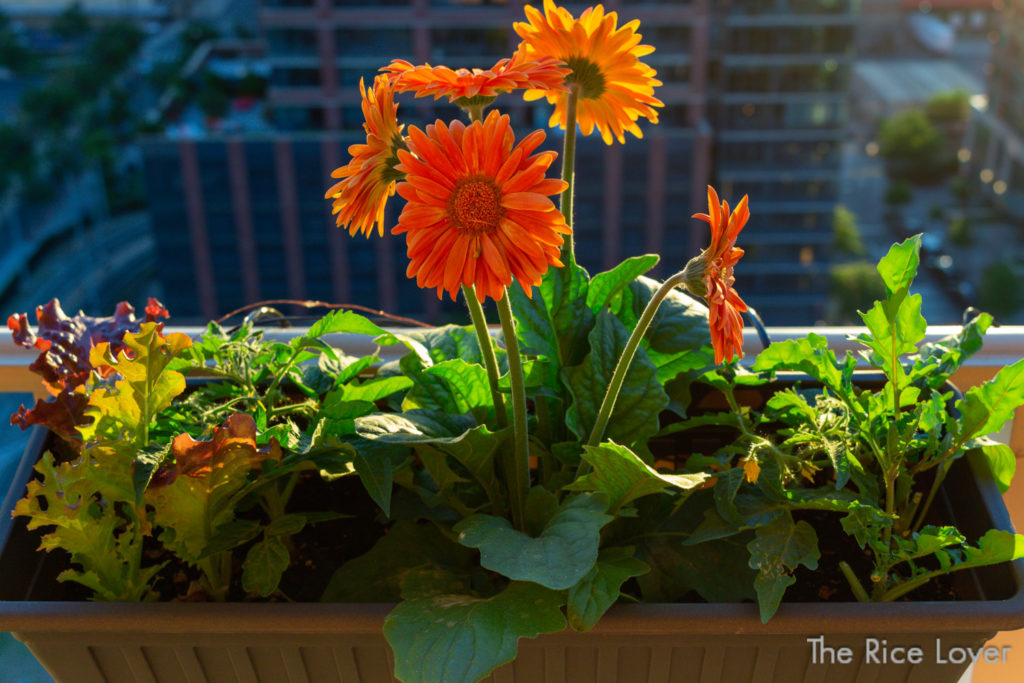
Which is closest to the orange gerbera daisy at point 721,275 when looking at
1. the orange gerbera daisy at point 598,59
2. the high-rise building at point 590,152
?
the orange gerbera daisy at point 598,59

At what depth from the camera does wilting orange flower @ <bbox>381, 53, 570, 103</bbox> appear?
1.46 ft

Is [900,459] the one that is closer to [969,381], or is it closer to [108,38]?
[969,381]

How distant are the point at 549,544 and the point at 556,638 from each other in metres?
0.06

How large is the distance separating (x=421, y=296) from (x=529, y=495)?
16797 mm

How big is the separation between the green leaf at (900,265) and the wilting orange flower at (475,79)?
0.22 metres

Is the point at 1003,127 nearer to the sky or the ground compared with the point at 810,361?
nearer to the ground

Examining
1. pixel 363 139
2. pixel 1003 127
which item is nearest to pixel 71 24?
pixel 363 139

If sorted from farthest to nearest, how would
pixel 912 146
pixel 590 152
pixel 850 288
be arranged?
pixel 912 146, pixel 850 288, pixel 590 152

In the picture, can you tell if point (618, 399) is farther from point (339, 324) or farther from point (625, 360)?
point (339, 324)

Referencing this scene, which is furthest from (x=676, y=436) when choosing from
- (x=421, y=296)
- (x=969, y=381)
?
(x=421, y=296)

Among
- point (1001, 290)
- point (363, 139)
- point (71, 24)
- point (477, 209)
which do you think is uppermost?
point (71, 24)

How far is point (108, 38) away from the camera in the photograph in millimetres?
19328

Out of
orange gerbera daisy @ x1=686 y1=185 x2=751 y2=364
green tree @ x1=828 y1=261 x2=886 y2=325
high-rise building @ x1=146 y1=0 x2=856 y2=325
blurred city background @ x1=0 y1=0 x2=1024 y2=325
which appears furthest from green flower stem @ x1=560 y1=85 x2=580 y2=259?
green tree @ x1=828 y1=261 x2=886 y2=325

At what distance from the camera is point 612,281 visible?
24.0 inches
